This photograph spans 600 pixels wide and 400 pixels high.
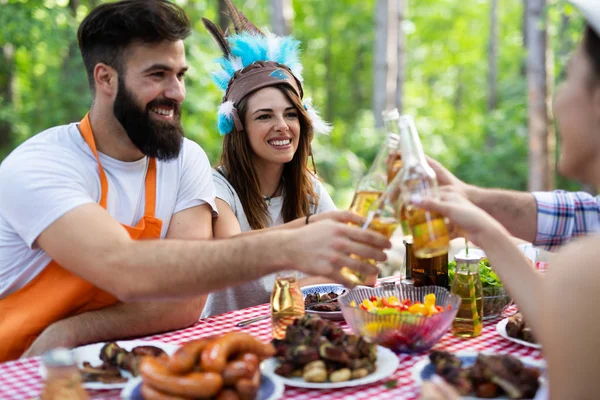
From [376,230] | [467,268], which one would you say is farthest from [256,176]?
[376,230]

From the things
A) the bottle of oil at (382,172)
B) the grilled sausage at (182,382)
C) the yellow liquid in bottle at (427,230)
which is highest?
the bottle of oil at (382,172)

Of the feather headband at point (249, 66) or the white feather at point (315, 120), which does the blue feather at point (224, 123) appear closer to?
the feather headband at point (249, 66)

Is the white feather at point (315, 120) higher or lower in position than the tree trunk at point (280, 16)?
lower

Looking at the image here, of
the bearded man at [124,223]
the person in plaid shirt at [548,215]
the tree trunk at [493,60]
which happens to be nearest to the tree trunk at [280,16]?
the bearded man at [124,223]

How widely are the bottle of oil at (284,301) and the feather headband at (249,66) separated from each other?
1.59 m

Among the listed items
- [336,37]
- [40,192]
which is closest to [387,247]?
[40,192]

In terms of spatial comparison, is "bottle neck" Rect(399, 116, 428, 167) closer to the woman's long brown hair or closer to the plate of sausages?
the plate of sausages

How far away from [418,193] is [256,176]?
6.68 ft

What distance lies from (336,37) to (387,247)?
22.5m

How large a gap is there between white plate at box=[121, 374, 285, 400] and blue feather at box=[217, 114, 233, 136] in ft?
7.30

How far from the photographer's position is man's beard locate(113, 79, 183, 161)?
281cm

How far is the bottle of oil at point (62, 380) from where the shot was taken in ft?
5.05

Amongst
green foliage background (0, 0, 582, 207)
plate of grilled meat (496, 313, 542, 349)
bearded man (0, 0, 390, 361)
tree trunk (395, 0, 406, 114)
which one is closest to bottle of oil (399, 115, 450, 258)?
bearded man (0, 0, 390, 361)

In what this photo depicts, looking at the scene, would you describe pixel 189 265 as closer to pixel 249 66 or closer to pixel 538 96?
pixel 249 66
